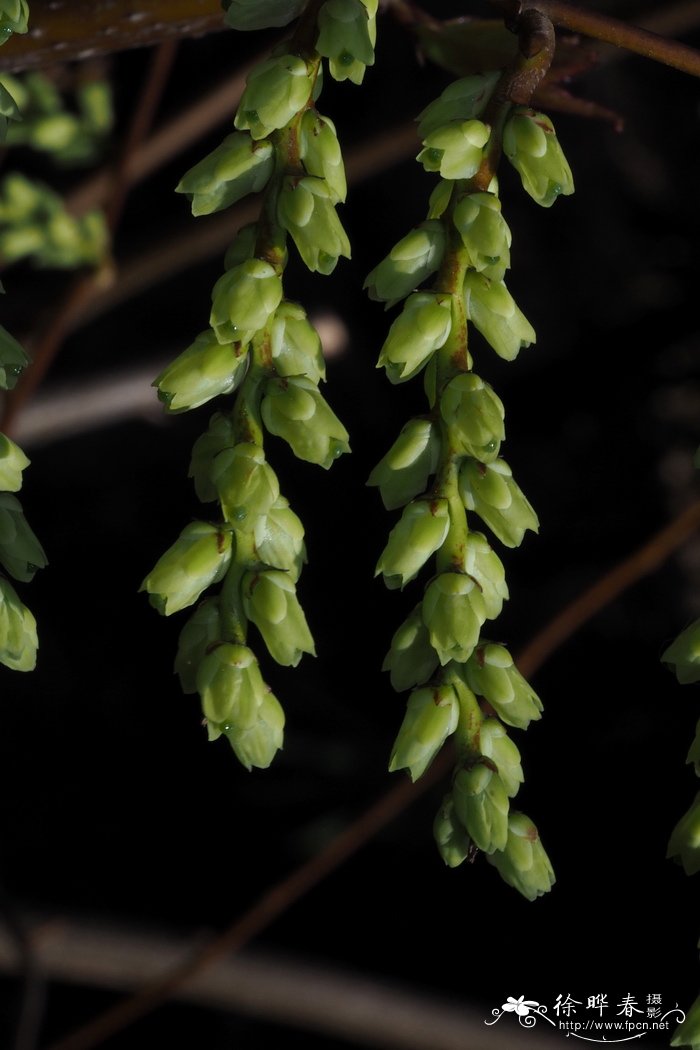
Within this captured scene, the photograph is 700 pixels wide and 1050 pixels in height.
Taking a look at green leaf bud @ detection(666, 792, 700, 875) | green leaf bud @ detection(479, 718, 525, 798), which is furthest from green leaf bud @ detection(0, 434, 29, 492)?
green leaf bud @ detection(666, 792, 700, 875)

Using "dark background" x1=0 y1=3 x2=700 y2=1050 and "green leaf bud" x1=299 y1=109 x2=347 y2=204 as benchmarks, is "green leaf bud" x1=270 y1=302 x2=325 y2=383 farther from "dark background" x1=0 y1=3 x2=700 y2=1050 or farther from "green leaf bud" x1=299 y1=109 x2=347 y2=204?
"dark background" x1=0 y1=3 x2=700 y2=1050

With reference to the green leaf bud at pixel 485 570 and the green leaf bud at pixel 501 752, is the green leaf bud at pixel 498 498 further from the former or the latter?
the green leaf bud at pixel 501 752

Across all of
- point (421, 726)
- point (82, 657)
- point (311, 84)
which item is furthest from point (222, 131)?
point (421, 726)

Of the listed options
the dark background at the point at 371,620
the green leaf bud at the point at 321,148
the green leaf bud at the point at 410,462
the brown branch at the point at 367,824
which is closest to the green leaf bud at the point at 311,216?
the green leaf bud at the point at 321,148

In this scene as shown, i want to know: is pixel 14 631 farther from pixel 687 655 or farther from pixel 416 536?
pixel 687 655

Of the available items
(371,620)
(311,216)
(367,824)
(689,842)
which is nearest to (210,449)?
(311,216)

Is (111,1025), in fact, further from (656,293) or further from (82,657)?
(656,293)
